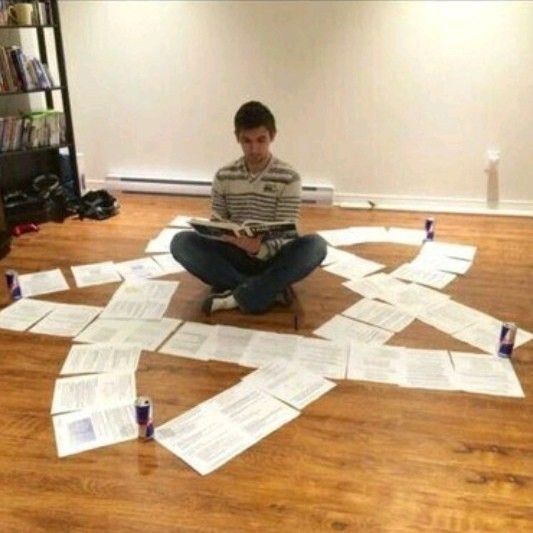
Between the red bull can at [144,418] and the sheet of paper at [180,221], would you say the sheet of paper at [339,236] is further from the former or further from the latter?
the red bull can at [144,418]

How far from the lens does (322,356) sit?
212cm

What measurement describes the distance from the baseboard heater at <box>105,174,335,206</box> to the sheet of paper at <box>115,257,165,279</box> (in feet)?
3.94

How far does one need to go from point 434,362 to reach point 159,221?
2152mm

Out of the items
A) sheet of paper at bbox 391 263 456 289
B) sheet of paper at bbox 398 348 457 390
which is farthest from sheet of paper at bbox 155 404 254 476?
sheet of paper at bbox 391 263 456 289

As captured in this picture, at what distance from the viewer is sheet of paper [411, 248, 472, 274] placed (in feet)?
9.55

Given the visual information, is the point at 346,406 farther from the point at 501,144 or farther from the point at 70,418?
the point at 501,144

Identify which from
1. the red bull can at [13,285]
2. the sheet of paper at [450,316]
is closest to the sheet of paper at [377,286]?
the sheet of paper at [450,316]

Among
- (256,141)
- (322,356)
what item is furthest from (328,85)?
(322,356)

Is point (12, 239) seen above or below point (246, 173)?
below

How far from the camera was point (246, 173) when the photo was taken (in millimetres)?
2457

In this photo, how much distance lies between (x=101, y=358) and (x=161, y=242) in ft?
4.22

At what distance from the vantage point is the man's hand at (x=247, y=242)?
228cm

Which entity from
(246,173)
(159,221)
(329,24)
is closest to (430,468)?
(246,173)

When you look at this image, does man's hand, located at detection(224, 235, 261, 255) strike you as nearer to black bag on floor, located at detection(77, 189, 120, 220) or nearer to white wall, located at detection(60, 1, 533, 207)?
black bag on floor, located at detection(77, 189, 120, 220)
